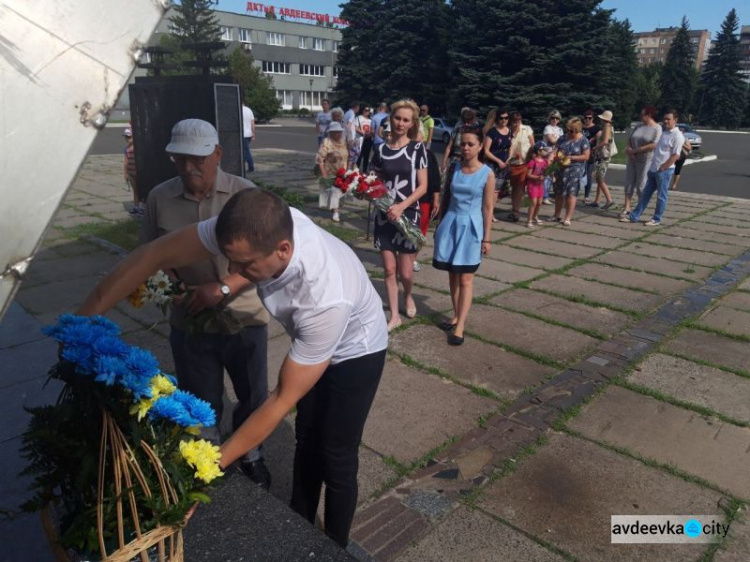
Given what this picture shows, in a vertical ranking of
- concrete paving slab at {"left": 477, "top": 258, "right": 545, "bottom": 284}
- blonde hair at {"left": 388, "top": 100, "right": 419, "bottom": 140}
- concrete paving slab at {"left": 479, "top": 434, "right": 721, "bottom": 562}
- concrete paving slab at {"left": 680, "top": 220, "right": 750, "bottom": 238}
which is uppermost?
blonde hair at {"left": 388, "top": 100, "right": 419, "bottom": 140}

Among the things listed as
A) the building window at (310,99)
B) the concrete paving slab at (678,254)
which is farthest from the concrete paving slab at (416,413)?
the building window at (310,99)

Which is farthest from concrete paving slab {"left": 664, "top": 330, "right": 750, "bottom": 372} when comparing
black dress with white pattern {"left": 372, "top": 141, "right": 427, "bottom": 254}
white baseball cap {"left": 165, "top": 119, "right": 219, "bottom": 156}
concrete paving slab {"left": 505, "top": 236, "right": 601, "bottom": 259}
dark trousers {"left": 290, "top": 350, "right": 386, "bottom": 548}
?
white baseball cap {"left": 165, "top": 119, "right": 219, "bottom": 156}

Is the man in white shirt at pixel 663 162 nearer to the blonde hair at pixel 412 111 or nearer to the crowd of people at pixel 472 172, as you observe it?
the crowd of people at pixel 472 172

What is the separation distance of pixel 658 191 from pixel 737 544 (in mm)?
7928

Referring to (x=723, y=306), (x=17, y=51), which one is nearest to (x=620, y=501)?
(x=17, y=51)

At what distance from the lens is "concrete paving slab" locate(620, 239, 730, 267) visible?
734 cm

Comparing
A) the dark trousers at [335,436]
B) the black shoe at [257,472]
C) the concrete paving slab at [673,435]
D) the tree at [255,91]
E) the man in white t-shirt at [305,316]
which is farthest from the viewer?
the tree at [255,91]

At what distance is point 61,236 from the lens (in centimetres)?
780

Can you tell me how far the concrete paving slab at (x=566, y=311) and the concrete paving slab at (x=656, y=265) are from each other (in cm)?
179

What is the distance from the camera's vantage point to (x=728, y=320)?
5293mm

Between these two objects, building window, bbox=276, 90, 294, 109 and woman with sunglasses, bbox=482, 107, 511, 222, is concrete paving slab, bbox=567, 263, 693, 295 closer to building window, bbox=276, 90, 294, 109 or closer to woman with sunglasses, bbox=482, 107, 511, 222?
woman with sunglasses, bbox=482, 107, 511, 222

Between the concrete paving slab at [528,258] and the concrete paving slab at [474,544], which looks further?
the concrete paving slab at [528,258]

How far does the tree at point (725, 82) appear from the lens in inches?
2261

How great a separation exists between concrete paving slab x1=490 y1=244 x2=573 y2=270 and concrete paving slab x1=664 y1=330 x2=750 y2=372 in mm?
2229
